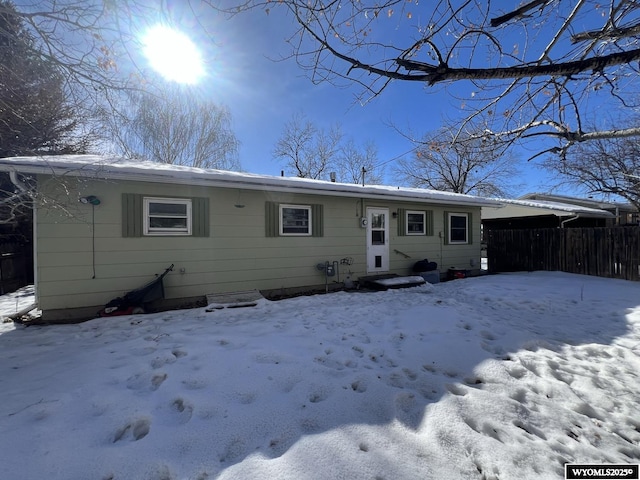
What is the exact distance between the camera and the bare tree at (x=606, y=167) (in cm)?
1137

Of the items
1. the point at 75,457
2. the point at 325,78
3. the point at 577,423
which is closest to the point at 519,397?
the point at 577,423

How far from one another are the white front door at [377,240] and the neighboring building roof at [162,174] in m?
0.65

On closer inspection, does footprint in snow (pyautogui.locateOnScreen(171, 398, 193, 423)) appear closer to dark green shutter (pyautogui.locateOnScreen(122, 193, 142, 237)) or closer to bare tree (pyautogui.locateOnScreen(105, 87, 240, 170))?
dark green shutter (pyautogui.locateOnScreen(122, 193, 142, 237))

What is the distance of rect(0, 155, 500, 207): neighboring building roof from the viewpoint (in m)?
4.55

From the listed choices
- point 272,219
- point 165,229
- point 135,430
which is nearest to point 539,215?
point 272,219

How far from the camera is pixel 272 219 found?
22.7ft

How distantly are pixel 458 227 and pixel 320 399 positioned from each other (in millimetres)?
9445

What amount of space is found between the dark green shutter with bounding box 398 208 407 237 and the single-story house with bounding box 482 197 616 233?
561 cm

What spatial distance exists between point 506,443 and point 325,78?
11.9 ft

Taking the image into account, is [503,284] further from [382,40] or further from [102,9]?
[102,9]

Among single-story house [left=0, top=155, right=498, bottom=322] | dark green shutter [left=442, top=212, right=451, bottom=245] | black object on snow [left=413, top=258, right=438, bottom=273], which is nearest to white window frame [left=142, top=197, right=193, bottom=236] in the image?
single-story house [left=0, top=155, right=498, bottom=322]

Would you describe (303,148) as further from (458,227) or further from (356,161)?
(458,227)

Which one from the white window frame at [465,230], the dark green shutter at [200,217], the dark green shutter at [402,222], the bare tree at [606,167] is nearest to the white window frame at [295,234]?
the dark green shutter at [200,217]

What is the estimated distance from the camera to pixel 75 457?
1755mm
